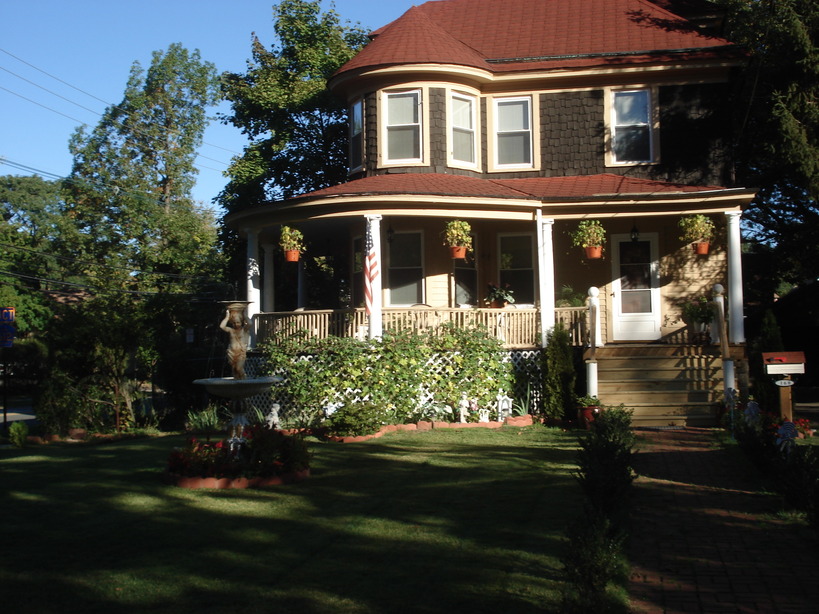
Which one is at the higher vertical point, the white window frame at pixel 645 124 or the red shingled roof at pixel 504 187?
the white window frame at pixel 645 124

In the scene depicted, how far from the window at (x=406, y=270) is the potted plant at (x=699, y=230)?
5.55 meters

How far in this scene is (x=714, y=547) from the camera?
24.0 ft

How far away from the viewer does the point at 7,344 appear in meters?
22.2

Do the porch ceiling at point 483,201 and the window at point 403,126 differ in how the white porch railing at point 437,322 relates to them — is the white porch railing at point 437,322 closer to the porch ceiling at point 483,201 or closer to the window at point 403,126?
the porch ceiling at point 483,201

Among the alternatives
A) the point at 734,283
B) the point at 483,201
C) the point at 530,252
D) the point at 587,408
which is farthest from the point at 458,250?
the point at 734,283

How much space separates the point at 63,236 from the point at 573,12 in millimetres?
30579

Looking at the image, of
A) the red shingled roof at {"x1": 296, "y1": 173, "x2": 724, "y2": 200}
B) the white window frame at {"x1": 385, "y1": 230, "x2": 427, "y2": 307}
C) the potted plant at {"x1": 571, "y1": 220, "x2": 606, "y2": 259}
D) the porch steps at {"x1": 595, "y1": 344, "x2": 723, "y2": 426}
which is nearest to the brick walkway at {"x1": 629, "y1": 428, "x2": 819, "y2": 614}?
the porch steps at {"x1": 595, "y1": 344, "x2": 723, "y2": 426}

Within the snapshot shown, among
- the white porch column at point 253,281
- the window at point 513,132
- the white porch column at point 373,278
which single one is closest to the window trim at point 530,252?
the window at point 513,132

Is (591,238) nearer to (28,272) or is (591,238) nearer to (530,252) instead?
(530,252)

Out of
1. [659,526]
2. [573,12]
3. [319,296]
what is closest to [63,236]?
[319,296]

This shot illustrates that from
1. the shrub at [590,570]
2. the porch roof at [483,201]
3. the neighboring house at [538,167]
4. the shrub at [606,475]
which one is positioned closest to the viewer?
the shrub at [590,570]

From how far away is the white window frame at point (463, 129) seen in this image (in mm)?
19005

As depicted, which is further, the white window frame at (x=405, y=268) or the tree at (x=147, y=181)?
the tree at (x=147, y=181)

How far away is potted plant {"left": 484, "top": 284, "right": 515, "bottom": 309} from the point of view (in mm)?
18469
